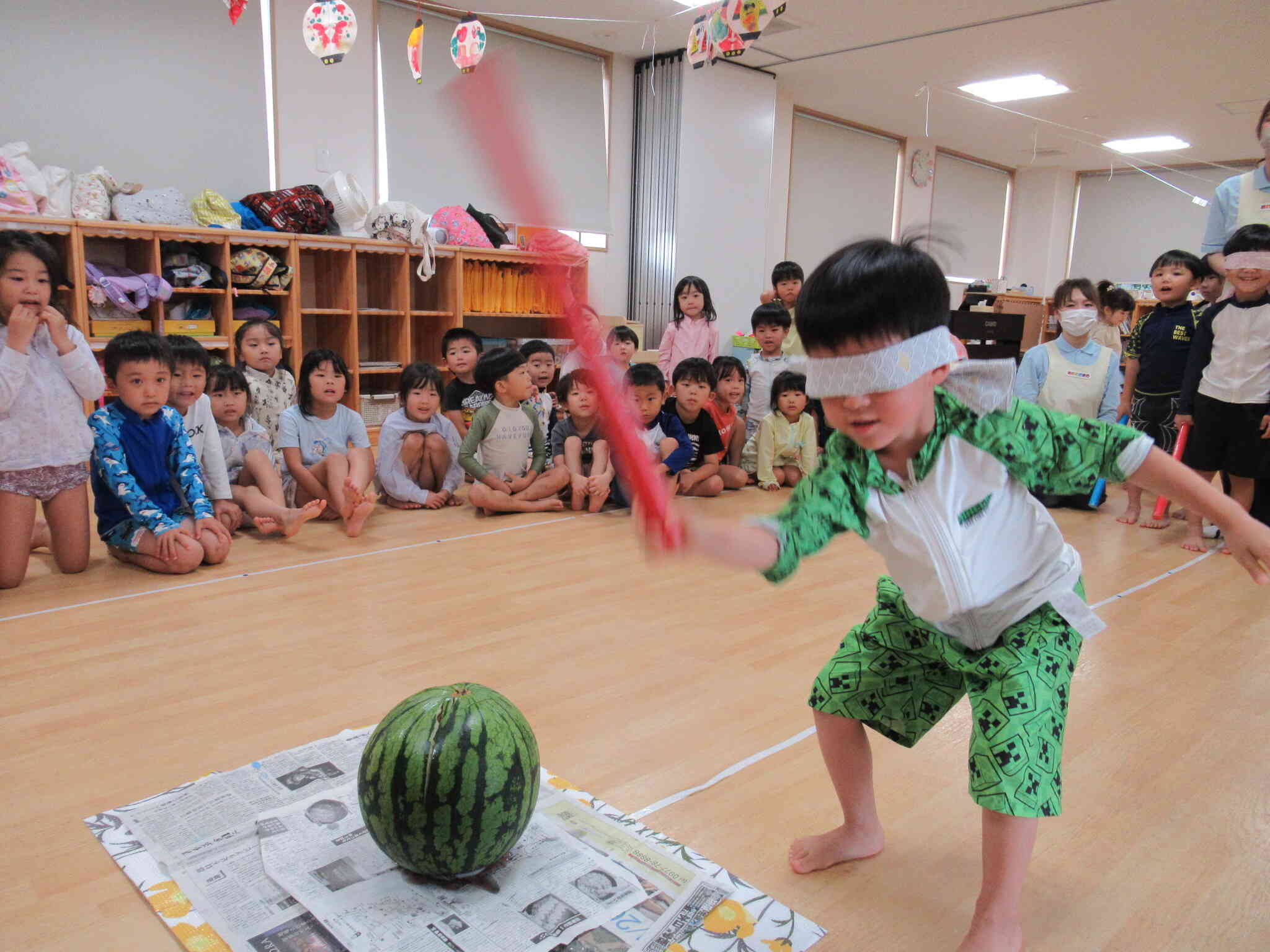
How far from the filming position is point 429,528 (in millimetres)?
3475

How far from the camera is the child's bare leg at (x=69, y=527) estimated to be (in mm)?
2742

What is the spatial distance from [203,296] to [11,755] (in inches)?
146

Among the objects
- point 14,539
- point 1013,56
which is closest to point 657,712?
point 14,539

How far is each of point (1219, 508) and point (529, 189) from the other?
35.6 inches

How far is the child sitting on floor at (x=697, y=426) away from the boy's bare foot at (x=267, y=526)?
1758 millimetres

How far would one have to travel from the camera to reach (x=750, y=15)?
401 centimetres

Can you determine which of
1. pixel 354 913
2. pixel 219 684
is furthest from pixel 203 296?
pixel 354 913

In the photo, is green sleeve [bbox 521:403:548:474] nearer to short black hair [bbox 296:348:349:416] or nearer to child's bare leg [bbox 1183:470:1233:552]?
short black hair [bbox 296:348:349:416]

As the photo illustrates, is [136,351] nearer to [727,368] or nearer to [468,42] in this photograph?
[468,42]

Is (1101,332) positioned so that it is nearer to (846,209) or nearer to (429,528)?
(846,209)

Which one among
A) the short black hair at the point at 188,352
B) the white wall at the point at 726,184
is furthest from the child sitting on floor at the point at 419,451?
the white wall at the point at 726,184

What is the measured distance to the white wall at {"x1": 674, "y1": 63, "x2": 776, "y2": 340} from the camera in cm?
671

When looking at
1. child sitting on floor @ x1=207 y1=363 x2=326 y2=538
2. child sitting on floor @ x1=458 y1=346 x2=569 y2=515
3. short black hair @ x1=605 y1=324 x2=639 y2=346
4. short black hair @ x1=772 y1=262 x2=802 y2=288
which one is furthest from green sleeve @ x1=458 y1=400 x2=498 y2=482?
short black hair @ x1=772 y1=262 x2=802 y2=288

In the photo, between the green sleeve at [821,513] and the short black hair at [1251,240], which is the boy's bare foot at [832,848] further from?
the short black hair at [1251,240]
